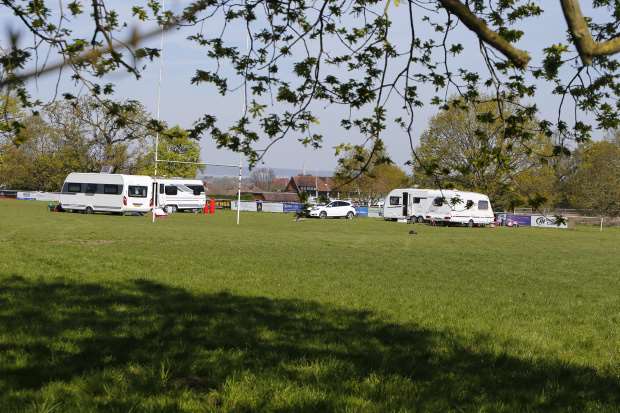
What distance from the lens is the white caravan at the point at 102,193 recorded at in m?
43.0

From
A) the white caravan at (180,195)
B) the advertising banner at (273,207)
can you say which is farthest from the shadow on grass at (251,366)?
the advertising banner at (273,207)

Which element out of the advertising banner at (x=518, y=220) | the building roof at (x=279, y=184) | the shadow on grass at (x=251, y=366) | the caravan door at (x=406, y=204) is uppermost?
the building roof at (x=279, y=184)

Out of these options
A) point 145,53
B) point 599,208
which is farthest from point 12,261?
point 599,208

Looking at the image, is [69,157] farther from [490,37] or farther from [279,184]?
[279,184]

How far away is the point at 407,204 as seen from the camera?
153 feet

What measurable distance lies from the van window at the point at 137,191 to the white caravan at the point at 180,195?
4.61 m

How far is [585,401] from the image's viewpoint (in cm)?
447

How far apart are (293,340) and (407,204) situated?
41404 mm

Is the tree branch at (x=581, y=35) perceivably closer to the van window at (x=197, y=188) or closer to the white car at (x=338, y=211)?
the white car at (x=338, y=211)

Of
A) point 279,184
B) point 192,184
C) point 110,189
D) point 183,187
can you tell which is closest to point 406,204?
point 192,184

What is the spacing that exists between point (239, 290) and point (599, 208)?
60.0m

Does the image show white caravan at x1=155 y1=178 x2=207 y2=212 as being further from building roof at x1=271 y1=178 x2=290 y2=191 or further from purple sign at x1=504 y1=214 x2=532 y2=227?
building roof at x1=271 y1=178 x2=290 y2=191

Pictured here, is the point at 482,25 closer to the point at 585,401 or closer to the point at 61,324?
the point at 585,401

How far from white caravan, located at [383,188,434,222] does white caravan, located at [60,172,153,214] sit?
1963cm
